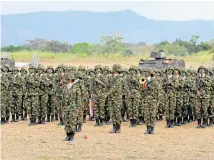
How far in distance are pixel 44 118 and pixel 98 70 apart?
7.11 ft

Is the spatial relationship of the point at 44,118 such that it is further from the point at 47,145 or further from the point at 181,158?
the point at 181,158

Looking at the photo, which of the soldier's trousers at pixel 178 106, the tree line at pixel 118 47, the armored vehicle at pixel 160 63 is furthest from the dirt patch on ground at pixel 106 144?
the tree line at pixel 118 47

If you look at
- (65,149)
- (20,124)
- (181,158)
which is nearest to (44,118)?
(20,124)

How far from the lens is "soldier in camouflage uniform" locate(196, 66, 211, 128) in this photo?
1800cm

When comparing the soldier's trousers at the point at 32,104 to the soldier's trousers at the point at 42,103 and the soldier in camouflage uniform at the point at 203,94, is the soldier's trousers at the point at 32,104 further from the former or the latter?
the soldier in camouflage uniform at the point at 203,94

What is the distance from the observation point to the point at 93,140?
15.4 metres

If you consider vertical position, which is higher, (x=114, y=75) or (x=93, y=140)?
(x=114, y=75)

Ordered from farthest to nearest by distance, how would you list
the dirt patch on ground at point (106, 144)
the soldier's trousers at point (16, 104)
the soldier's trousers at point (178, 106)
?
the soldier's trousers at point (16, 104) < the soldier's trousers at point (178, 106) < the dirt patch on ground at point (106, 144)

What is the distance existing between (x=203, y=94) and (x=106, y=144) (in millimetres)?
4470

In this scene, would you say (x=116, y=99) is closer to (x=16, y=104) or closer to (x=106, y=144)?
(x=106, y=144)

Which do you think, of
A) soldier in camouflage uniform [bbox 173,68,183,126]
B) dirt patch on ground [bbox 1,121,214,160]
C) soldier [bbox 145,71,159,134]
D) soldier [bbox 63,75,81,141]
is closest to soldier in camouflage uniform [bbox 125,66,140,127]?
dirt patch on ground [bbox 1,121,214,160]

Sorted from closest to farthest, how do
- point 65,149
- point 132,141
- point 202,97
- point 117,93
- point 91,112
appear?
point 65,149 → point 132,141 → point 117,93 → point 202,97 → point 91,112

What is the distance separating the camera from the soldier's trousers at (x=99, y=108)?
17.7 meters

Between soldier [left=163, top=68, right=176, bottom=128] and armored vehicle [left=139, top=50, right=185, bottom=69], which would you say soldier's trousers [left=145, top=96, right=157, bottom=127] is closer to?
soldier [left=163, top=68, right=176, bottom=128]
